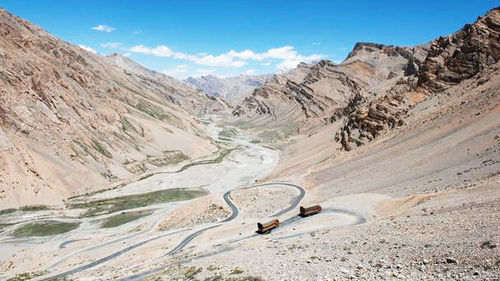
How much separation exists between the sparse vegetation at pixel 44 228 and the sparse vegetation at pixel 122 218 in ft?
14.4

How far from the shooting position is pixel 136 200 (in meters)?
72.0

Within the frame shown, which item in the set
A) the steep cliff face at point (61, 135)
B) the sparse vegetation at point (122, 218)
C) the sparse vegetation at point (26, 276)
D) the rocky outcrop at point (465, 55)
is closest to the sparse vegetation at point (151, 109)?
A: the steep cliff face at point (61, 135)

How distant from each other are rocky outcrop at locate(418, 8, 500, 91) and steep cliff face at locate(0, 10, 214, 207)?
70.4 meters

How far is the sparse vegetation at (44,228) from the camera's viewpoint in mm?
53688

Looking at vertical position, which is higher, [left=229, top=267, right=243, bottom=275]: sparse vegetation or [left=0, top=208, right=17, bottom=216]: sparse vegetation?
[left=0, top=208, right=17, bottom=216]: sparse vegetation

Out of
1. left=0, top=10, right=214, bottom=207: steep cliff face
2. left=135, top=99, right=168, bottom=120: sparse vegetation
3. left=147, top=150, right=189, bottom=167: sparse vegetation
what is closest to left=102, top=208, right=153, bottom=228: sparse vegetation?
left=0, top=10, right=214, bottom=207: steep cliff face

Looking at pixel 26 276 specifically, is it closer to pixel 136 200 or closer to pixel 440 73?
pixel 136 200

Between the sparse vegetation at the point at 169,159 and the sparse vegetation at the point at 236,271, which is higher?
the sparse vegetation at the point at 169,159

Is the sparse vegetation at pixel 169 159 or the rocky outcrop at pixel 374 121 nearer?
the rocky outcrop at pixel 374 121

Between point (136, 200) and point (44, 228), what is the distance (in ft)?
61.0

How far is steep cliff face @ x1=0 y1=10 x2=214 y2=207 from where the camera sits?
68688 millimetres

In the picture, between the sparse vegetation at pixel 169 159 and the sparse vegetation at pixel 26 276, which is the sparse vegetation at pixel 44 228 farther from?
the sparse vegetation at pixel 169 159

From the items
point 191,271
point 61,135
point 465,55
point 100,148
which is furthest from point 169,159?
point 191,271

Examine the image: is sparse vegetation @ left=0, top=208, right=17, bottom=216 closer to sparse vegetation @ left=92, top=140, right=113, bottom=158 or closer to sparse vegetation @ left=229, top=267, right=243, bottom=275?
sparse vegetation @ left=92, top=140, right=113, bottom=158
